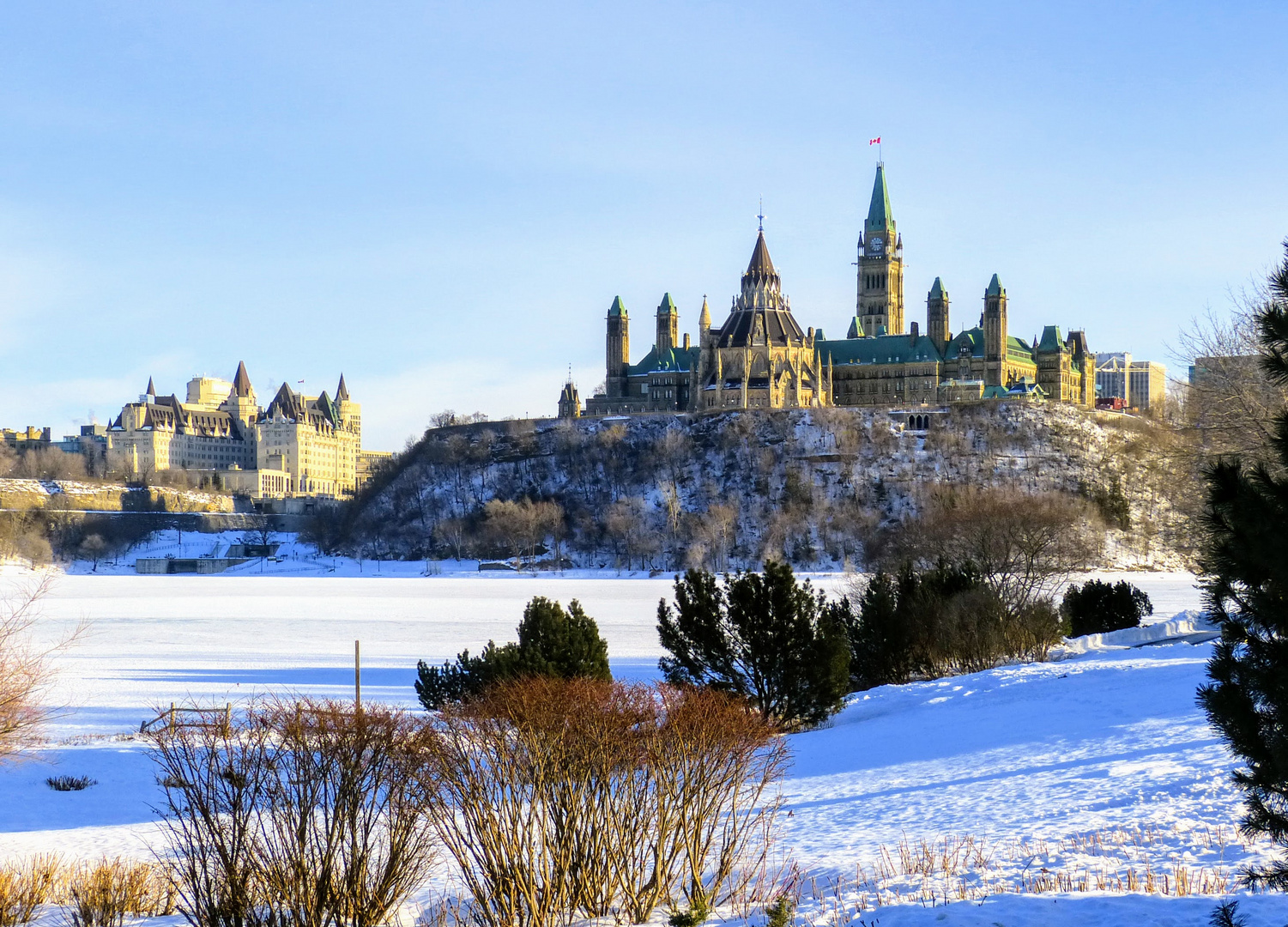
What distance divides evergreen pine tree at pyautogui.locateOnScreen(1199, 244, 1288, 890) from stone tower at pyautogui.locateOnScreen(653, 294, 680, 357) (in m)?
150

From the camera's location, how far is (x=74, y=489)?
16988 cm

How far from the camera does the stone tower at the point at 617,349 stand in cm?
15662

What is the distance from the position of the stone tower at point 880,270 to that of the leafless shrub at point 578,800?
15439cm

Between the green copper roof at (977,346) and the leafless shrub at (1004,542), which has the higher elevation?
the green copper roof at (977,346)

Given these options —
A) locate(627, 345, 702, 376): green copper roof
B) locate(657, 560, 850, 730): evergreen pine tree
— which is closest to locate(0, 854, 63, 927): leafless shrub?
locate(657, 560, 850, 730): evergreen pine tree

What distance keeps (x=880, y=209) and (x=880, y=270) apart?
→ 28.9ft

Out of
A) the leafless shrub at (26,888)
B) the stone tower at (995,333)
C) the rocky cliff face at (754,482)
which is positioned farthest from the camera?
the stone tower at (995,333)

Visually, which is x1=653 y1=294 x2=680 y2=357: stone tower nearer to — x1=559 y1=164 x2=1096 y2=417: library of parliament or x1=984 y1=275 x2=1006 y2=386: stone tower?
x1=559 y1=164 x2=1096 y2=417: library of parliament

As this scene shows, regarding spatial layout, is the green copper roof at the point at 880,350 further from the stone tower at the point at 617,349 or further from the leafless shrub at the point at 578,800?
the leafless shrub at the point at 578,800

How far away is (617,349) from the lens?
158 meters

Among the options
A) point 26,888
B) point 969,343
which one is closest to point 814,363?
point 969,343

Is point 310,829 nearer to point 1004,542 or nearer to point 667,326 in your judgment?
point 1004,542

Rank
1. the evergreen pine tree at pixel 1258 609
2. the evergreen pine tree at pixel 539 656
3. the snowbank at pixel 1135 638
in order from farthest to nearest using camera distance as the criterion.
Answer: the snowbank at pixel 1135 638 < the evergreen pine tree at pixel 539 656 < the evergreen pine tree at pixel 1258 609

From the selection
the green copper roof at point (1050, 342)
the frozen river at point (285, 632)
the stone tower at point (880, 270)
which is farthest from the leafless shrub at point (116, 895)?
the stone tower at point (880, 270)
